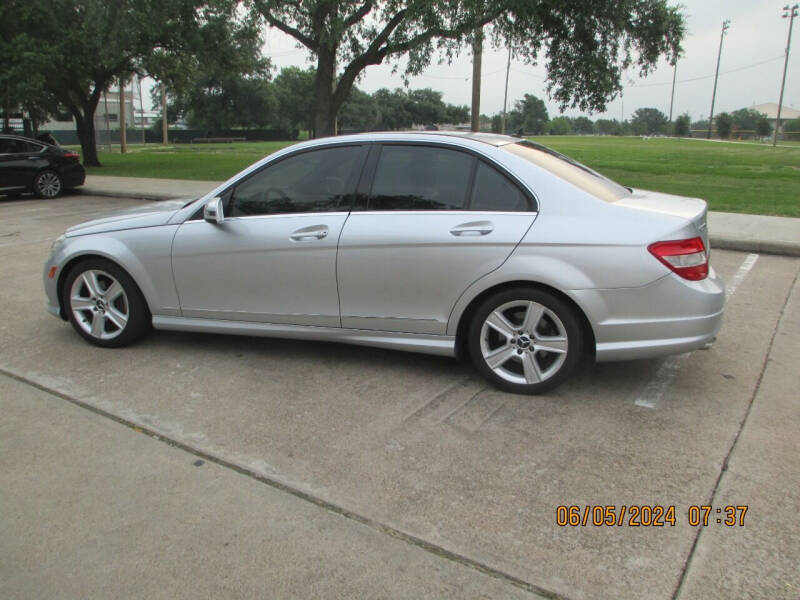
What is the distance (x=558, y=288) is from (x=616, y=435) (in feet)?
2.85

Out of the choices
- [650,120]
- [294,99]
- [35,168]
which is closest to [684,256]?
[35,168]

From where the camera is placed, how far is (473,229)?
13.1 ft

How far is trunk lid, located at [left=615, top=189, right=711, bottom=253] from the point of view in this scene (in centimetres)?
398

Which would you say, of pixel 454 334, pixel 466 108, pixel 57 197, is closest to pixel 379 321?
pixel 454 334

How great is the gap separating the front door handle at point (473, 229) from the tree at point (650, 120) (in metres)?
145

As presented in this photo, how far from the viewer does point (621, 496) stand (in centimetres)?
297

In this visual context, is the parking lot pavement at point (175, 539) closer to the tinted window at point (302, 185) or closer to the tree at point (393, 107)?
the tinted window at point (302, 185)

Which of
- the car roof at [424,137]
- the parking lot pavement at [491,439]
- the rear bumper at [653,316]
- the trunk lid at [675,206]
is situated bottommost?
the parking lot pavement at [491,439]

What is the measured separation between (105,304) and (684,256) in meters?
4.01

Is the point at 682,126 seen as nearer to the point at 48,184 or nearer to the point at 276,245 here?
the point at 48,184

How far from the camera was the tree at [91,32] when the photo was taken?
1683 cm

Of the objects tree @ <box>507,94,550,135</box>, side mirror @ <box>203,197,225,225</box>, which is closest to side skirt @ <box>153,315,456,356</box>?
side mirror @ <box>203,197,225,225</box>

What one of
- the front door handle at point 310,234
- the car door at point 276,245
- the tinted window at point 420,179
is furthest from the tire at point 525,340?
the front door handle at point 310,234

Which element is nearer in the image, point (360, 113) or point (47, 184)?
point (47, 184)
